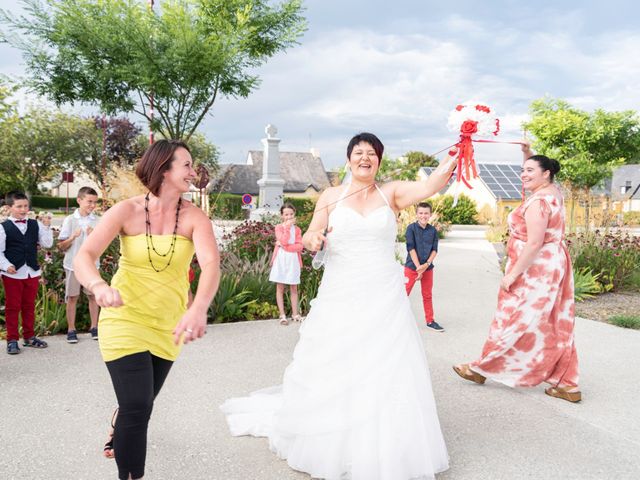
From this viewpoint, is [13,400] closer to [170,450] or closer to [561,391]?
[170,450]

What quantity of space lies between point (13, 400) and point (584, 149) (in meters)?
28.5

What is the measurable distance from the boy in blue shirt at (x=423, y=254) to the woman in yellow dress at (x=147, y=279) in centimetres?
481

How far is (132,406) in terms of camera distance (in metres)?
2.53

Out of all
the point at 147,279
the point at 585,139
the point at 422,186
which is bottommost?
the point at 147,279

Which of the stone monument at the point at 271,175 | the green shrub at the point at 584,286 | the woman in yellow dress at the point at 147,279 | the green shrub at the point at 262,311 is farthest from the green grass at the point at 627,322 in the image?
the stone monument at the point at 271,175

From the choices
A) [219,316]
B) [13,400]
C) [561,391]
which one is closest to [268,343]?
[219,316]

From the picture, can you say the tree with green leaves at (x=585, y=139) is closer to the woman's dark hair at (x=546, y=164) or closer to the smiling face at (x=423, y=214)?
the smiling face at (x=423, y=214)

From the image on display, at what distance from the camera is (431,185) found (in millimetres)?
3307

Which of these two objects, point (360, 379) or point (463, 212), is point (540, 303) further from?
point (463, 212)

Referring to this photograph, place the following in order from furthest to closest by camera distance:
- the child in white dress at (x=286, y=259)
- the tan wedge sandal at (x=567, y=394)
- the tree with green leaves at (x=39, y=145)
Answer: the tree with green leaves at (x=39, y=145)
the child in white dress at (x=286, y=259)
the tan wedge sandal at (x=567, y=394)

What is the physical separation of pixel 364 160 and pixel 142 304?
5.58 feet

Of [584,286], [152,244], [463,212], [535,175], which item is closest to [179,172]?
[152,244]

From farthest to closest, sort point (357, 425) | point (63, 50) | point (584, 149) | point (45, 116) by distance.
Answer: point (45, 116)
point (584, 149)
point (63, 50)
point (357, 425)

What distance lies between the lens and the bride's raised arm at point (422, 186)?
3.32 m
